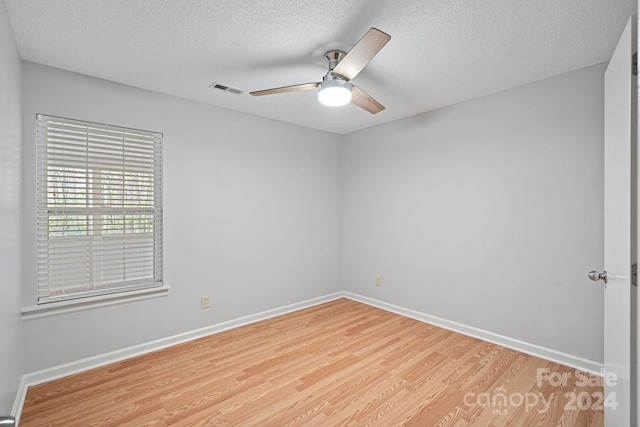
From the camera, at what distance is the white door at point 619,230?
4.05 feet

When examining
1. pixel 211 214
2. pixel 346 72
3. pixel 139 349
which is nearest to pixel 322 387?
pixel 139 349

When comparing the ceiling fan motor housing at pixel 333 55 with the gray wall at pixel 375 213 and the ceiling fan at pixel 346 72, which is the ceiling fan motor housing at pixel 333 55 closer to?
the ceiling fan at pixel 346 72

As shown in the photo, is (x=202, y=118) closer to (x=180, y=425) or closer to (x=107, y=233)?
(x=107, y=233)

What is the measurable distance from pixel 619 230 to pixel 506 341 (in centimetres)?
186

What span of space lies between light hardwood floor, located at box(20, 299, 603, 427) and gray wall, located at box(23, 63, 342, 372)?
34 cm

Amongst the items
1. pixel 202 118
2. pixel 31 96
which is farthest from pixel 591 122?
pixel 31 96

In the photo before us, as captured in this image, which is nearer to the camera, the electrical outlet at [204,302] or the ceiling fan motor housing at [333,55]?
the ceiling fan motor housing at [333,55]

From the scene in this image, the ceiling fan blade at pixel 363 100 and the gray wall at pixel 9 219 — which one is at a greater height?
the ceiling fan blade at pixel 363 100

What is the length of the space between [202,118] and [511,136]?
9.50ft

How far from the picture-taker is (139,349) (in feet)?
8.86

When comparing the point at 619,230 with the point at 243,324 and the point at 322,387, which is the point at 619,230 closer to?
the point at 322,387

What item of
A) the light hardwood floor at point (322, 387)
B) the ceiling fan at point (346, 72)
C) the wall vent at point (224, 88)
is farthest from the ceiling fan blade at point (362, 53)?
the light hardwood floor at point (322, 387)

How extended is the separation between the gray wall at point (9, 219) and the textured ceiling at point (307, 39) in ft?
0.88

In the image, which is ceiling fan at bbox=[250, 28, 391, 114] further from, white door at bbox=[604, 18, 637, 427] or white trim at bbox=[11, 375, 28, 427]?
white trim at bbox=[11, 375, 28, 427]
